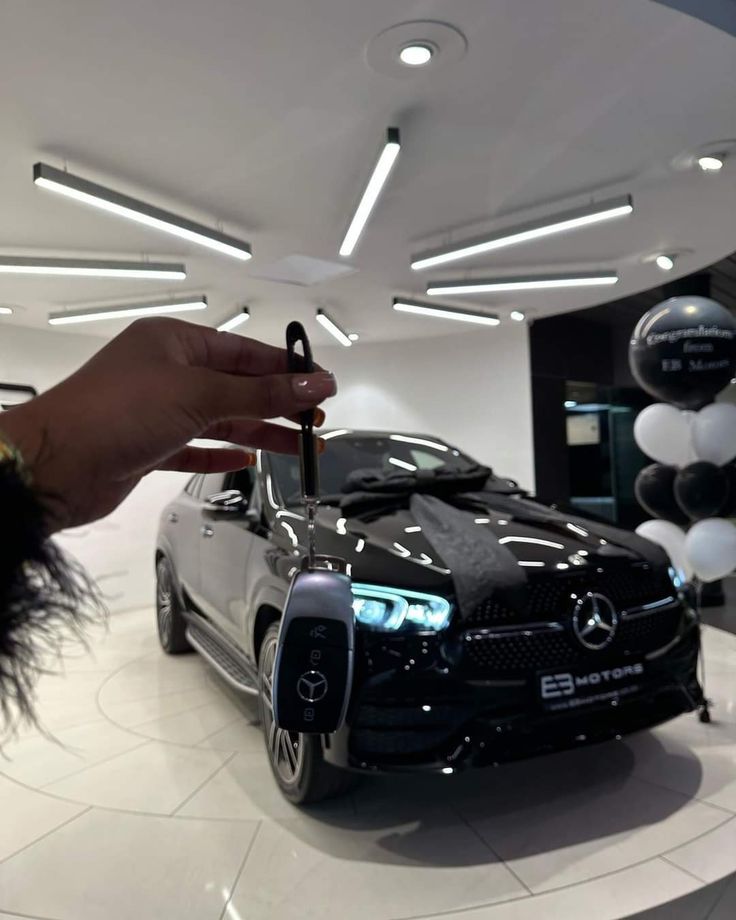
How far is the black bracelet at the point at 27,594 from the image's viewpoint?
523mm

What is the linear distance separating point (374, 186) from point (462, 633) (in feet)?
7.53

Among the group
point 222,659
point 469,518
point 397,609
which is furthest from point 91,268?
point 397,609

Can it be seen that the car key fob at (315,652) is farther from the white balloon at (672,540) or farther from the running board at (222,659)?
the white balloon at (672,540)

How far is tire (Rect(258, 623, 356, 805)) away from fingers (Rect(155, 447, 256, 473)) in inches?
53.4

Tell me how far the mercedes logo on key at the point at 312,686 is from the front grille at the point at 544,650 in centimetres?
79

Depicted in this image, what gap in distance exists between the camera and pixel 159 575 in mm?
4625

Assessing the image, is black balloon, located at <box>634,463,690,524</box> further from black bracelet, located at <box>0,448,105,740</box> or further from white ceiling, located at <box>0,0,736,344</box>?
black bracelet, located at <box>0,448,105,740</box>

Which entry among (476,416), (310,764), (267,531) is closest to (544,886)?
(310,764)

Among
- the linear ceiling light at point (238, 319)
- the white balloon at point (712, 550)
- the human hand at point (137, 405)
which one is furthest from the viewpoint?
the linear ceiling light at point (238, 319)

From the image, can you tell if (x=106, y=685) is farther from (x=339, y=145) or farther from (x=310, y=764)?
(x=339, y=145)

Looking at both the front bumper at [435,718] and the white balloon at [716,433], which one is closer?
the front bumper at [435,718]

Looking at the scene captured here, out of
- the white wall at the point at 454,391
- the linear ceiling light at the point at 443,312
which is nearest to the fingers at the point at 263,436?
the linear ceiling light at the point at 443,312

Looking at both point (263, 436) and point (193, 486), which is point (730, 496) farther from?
point (263, 436)

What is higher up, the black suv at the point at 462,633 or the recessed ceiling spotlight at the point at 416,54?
the recessed ceiling spotlight at the point at 416,54
